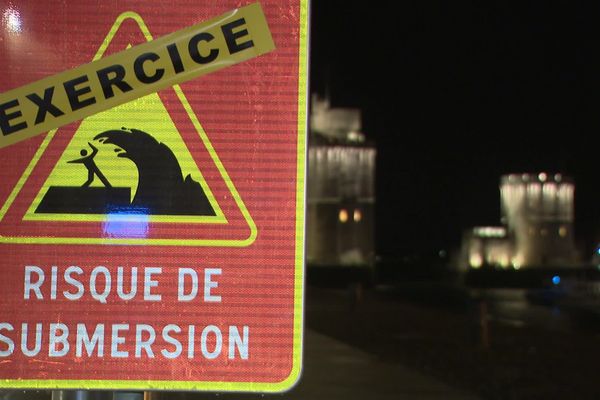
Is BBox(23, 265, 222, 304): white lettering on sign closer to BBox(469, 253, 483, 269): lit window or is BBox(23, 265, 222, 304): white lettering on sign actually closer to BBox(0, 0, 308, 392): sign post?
BBox(0, 0, 308, 392): sign post

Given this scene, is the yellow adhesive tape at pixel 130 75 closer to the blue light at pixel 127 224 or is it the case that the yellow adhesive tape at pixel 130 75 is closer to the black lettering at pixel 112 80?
the black lettering at pixel 112 80

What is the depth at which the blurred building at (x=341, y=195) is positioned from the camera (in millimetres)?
51656

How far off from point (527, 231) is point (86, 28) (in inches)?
2565

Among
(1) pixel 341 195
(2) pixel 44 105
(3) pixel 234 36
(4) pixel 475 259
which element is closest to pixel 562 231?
(4) pixel 475 259

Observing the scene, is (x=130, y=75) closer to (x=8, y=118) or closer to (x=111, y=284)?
(x=8, y=118)

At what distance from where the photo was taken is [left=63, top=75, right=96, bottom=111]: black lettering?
1931mm

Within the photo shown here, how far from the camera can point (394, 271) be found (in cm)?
5984

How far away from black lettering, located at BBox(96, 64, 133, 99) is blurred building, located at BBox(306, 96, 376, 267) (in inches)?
1893

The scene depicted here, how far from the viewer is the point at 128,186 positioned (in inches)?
76.0

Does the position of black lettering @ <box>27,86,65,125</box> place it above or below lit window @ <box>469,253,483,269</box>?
below

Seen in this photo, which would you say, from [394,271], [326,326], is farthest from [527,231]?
[326,326]

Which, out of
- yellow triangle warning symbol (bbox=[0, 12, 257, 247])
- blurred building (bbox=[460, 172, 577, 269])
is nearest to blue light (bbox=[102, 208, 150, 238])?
yellow triangle warning symbol (bbox=[0, 12, 257, 247])

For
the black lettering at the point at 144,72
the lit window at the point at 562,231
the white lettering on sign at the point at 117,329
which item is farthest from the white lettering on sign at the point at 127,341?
the lit window at the point at 562,231

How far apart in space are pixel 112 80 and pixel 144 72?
7 centimetres
